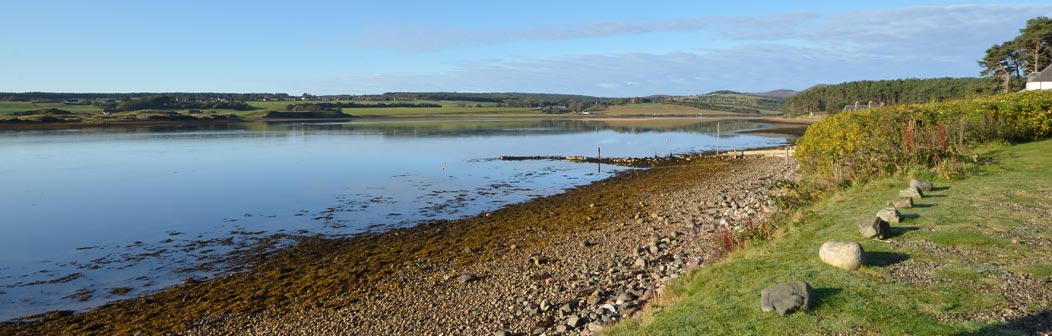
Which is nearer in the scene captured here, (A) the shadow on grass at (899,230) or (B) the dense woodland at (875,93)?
(A) the shadow on grass at (899,230)

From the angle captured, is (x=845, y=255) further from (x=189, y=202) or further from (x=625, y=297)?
(x=189, y=202)

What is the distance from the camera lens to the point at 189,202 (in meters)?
26.7

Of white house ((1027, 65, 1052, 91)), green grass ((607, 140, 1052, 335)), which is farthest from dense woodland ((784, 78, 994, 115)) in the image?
green grass ((607, 140, 1052, 335))

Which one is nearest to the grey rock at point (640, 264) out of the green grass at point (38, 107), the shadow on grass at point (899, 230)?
the shadow on grass at point (899, 230)

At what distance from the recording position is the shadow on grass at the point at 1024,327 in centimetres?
530

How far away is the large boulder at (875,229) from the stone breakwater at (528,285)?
88.5 inches

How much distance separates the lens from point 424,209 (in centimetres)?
2369

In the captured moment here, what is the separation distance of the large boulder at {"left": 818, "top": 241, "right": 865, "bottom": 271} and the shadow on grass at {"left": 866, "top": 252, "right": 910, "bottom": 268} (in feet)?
0.81

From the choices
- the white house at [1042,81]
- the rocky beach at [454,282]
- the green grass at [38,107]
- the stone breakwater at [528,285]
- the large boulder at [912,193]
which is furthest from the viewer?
the green grass at [38,107]

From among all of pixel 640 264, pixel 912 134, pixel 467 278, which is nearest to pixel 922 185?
pixel 912 134

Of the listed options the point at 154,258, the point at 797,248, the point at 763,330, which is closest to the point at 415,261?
the point at 154,258

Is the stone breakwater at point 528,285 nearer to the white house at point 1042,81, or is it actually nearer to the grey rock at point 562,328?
the grey rock at point 562,328

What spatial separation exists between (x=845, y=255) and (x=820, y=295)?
1.18 m

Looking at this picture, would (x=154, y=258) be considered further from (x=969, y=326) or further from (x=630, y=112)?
(x=630, y=112)
